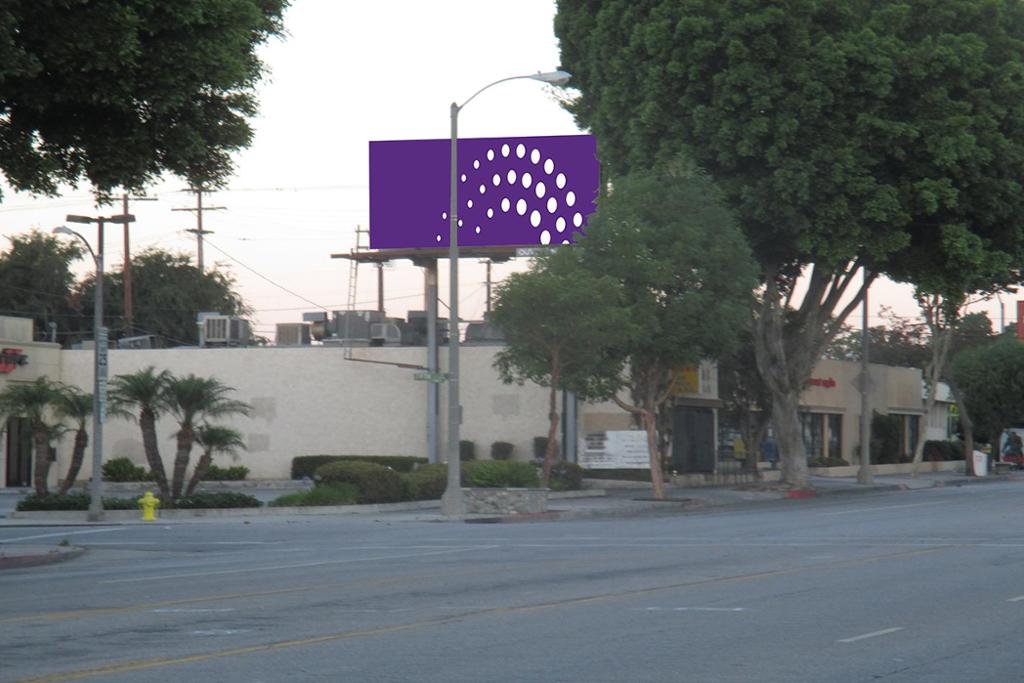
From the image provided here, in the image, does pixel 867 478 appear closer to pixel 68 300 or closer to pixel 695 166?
pixel 695 166

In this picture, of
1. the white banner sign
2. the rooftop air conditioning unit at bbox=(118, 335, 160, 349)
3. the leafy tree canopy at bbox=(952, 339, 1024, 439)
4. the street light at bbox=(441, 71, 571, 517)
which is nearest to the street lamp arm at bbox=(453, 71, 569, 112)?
the street light at bbox=(441, 71, 571, 517)

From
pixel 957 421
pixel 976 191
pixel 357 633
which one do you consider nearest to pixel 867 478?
pixel 976 191

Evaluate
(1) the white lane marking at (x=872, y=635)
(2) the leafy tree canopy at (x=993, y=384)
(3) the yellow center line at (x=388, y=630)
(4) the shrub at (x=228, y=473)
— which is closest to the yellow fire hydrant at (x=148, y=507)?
(4) the shrub at (x=228, y=473)

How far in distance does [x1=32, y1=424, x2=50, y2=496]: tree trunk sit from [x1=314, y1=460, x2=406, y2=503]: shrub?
23.2 feet

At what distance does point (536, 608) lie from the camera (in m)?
14.9

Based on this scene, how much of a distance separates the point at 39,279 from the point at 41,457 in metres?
53.1

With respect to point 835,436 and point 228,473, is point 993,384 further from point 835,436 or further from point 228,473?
point 228,473

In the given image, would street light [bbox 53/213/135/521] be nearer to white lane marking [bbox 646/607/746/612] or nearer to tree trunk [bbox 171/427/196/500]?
tree trunk [bbox 171/427/196/500]

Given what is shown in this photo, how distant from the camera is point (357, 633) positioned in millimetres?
12977

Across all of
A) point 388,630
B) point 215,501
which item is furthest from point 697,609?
point 215,501

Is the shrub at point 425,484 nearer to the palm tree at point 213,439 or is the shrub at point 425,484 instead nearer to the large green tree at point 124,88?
the palm tree at point 213,439

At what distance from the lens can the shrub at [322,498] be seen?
124 feet

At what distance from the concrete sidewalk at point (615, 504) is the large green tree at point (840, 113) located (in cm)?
770

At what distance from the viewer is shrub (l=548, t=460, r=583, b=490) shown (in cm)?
4578
